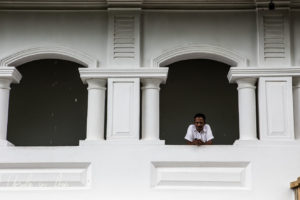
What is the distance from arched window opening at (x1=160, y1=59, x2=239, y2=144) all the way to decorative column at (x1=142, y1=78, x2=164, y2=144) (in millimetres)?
3260

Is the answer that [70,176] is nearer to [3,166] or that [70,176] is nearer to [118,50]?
[3,166]

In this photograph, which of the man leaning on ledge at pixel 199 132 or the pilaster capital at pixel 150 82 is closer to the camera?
the man leaning on ledge at pixel 199 132

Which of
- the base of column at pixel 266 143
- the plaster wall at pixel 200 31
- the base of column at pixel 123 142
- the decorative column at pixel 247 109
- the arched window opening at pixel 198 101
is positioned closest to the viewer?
the base of column at pixel 266 143

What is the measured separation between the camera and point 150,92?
10094 mm

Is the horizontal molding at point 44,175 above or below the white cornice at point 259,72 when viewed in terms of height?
below

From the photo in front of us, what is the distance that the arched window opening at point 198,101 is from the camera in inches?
522

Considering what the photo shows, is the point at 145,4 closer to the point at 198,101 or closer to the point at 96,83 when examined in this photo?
the point at 96,83

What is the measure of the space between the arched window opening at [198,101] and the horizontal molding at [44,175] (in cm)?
382

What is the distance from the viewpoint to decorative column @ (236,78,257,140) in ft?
32.4

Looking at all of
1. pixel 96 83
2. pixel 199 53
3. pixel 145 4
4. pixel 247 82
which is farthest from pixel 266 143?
pixel 145 4

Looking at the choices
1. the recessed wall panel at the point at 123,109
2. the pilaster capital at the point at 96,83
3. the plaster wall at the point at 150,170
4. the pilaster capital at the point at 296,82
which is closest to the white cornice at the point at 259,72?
the pilaster capital at the point at 296,82

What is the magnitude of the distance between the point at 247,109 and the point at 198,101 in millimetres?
3481

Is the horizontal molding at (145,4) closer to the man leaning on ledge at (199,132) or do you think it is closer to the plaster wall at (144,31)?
the plaster wall at (144,31)

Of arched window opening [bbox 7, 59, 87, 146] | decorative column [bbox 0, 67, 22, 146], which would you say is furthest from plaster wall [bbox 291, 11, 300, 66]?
arched window opening [bbox 7, 59, 87, 146]
